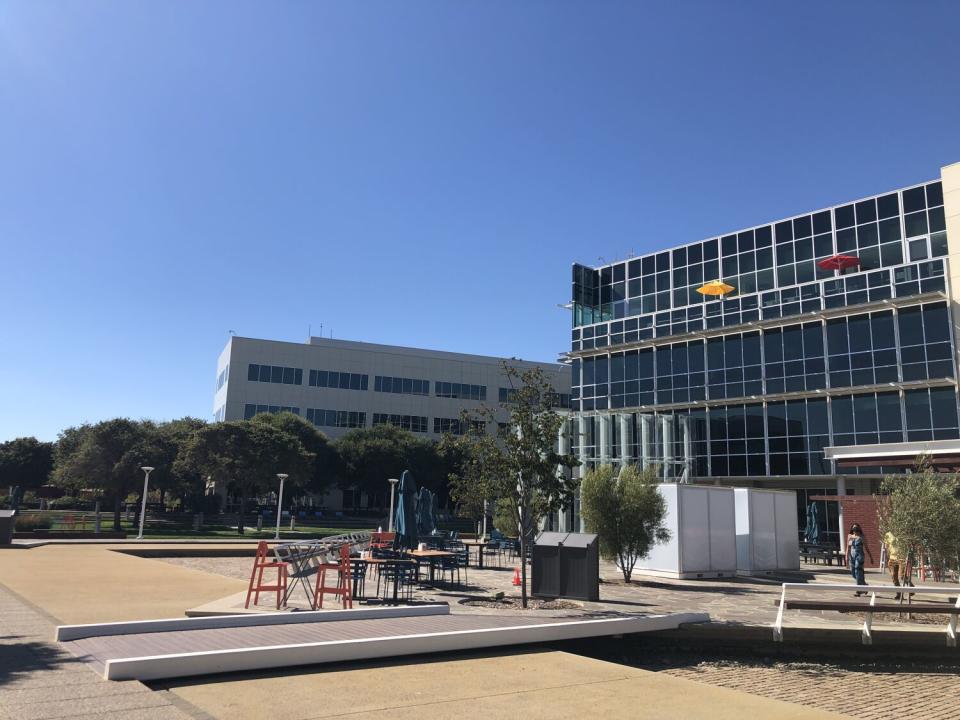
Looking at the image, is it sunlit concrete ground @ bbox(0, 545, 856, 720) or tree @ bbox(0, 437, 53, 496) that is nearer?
sunlit concrete ground @ bbox(0, 545, 856, 720)

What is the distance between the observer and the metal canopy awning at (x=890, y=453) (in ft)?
105

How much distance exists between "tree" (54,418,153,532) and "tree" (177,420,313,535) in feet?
11.4

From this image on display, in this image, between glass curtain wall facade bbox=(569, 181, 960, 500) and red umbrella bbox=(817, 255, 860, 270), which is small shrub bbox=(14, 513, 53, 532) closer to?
glass curtain wall facade bbox=(569, 181, 960, 500)

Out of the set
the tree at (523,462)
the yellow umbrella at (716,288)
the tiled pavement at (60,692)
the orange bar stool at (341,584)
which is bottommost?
the tiled pavement at (60,692)

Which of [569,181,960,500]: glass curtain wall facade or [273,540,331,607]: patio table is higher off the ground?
[569,181,960,500]: glass curtain wall facade

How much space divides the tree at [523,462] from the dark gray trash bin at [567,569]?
1.18m

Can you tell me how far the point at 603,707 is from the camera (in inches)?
286

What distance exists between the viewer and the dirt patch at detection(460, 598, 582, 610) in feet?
46.4

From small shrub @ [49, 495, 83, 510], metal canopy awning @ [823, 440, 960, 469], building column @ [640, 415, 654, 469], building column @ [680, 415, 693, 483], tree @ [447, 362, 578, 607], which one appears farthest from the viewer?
small shrub @ [49, 495, 83, 510]

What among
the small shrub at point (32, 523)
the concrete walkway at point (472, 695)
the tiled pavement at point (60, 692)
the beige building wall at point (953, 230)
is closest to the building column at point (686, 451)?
the beige building wall at point (953, 230)

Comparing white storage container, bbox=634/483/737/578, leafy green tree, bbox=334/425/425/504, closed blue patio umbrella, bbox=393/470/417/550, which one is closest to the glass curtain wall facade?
white storage container, bbox=634/483/737/578

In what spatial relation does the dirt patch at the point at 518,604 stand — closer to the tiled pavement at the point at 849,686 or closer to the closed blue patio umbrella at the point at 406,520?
the tiled pavement at the point at 849,686

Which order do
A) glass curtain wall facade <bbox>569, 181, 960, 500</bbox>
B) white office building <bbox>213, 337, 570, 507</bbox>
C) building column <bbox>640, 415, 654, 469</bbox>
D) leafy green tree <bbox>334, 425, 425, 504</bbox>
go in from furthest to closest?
white office building <bbox>213, 337, 570, 507</bbox> < leafy green tree <bbox>334, 425, 425, 504</bbox> < building column <bbox>640, 415, 654, 469</bbox> < glass curtain wall facade <bbox>569, 181, 960, 500</bbox>

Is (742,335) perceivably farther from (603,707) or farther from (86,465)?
(86,465)
